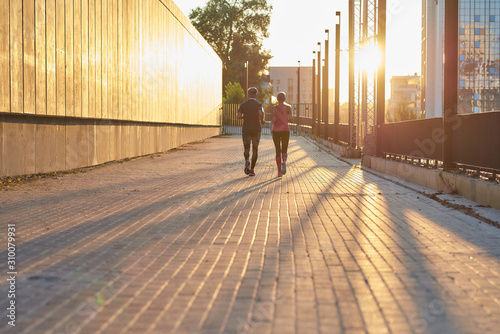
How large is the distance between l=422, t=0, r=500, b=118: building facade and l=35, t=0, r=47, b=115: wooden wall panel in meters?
123

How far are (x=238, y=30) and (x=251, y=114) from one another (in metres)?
72.7

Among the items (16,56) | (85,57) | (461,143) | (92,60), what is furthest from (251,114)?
(16,56)

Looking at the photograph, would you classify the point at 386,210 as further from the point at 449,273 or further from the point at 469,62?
the point at 469,62

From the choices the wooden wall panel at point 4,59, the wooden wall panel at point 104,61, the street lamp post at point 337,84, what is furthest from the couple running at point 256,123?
the street lamp post at point 337,84

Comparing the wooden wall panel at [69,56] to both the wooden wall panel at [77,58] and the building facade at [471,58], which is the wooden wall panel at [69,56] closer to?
the wooden wall panel at [77,58]

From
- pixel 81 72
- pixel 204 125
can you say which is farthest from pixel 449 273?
pixel 204 125

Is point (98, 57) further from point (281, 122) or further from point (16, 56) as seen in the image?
point (281, 122)

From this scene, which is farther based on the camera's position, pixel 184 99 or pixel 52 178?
pixel 184 99

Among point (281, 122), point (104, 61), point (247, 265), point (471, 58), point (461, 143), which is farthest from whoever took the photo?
point (471, 58)

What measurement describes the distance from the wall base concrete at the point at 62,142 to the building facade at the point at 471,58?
11644cm

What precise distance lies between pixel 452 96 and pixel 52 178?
780cm

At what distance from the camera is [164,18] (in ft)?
87.5

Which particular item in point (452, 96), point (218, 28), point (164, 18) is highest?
point (218, 28)

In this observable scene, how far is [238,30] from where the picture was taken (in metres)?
85.4
